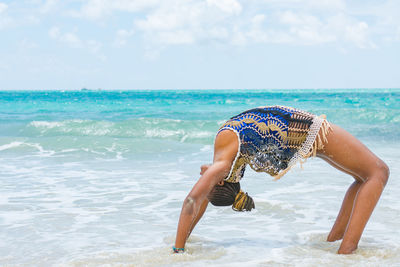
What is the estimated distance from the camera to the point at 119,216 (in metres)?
4.86

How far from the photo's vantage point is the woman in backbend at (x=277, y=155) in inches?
127

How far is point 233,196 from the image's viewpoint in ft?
11.0

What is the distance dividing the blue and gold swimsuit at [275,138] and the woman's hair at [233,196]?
56mm

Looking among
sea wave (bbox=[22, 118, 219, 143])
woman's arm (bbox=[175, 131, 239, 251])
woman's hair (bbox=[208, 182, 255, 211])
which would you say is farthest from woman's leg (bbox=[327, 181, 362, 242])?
sea wave (bbox=[22, 118, 219, 143])

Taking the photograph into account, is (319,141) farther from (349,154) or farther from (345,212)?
(345,212)

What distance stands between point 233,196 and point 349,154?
0.79m

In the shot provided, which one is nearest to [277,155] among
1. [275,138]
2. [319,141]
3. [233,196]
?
[275,138]

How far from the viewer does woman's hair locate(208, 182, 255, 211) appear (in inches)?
131

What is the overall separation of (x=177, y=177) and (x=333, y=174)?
7.06 ft

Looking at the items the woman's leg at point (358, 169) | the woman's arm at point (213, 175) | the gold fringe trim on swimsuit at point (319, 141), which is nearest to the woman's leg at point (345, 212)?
the woman's leg at point (358, 169)

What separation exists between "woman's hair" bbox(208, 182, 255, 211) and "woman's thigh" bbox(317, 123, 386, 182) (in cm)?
59

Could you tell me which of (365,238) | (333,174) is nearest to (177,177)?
(333,174)

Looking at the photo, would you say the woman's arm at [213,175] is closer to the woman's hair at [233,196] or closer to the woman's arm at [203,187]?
the woman's arm at [203,187]

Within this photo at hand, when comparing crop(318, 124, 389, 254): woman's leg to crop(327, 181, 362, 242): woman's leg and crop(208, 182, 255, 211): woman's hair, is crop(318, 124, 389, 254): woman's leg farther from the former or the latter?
crop(208, 182, 255, 211): woman's hair
